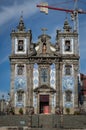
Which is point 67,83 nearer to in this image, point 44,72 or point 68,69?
point 68,69

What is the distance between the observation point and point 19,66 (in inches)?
2335

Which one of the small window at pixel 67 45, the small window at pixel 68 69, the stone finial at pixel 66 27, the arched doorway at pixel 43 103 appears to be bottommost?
the arched doorway at pixel 43 103

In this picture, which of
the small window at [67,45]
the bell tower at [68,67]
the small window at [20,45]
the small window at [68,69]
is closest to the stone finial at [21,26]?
the small window at [20,45]

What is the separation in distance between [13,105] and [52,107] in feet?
18.2

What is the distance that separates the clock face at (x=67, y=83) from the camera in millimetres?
58562

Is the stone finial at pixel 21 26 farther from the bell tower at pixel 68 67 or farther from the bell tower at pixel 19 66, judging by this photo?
the bell tower at pixel 68 67

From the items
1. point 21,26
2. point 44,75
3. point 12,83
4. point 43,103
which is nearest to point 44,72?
point 44,75

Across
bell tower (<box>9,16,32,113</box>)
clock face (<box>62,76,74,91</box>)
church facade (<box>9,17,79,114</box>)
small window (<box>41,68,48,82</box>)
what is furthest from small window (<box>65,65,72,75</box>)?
bell tower (<box>9,16,32,113</box>)

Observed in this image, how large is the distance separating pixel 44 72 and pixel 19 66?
3.76m

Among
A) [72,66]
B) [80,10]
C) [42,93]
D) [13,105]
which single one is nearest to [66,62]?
[72,66]

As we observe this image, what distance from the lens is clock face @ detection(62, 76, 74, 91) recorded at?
192 ft

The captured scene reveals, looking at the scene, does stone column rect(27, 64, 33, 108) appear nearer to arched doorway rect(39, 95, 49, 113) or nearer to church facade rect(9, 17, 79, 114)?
church facade rect(9, 17, 79, 114)

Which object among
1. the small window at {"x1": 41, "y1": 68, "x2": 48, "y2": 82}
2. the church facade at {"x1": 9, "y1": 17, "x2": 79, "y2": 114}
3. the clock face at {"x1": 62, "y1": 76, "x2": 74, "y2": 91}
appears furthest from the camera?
the small window at {"x1": 41, "y1": 68, "x2": 48, "y2": 82}

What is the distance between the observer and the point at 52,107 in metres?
57.9
